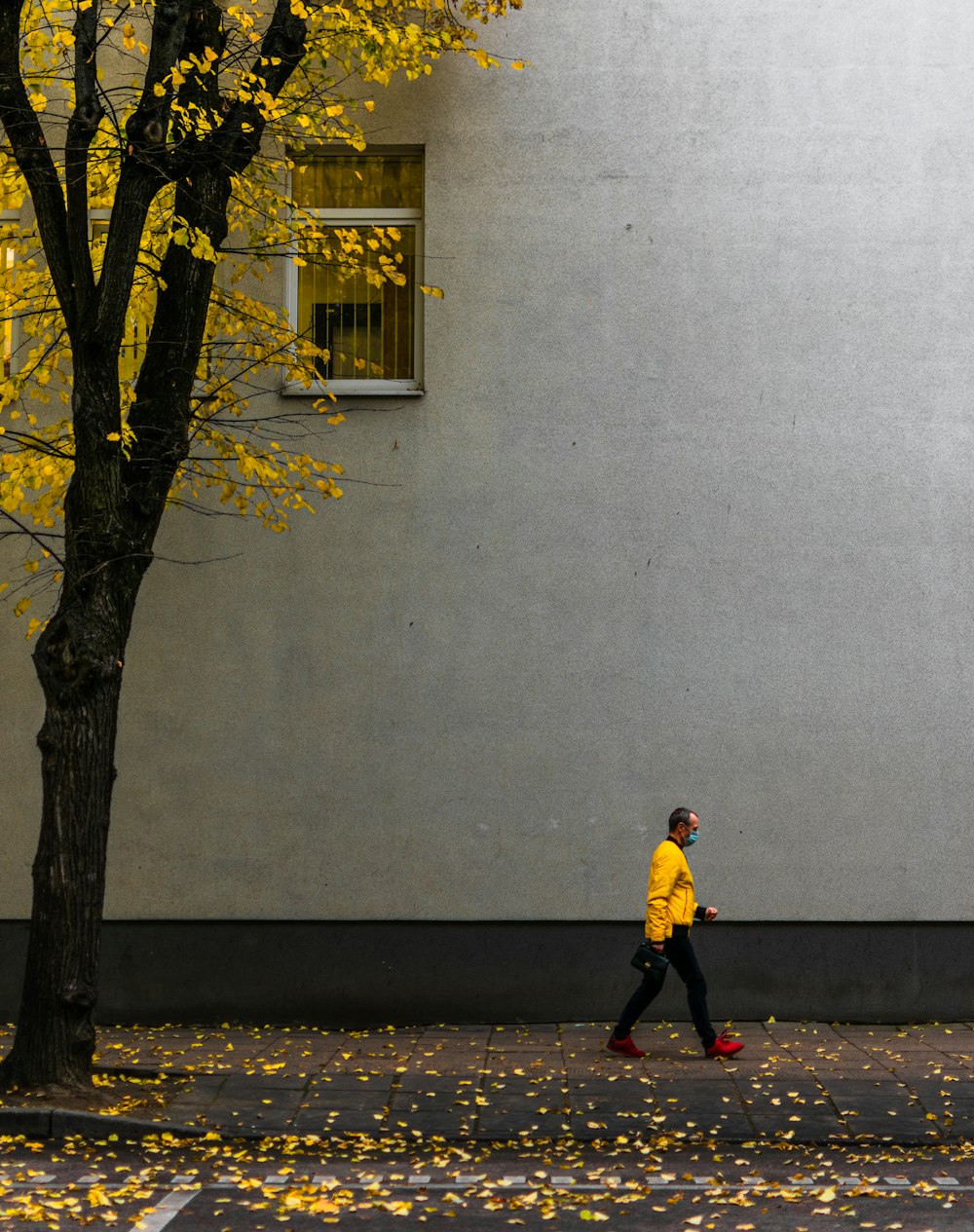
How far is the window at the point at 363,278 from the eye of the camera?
10805 mm

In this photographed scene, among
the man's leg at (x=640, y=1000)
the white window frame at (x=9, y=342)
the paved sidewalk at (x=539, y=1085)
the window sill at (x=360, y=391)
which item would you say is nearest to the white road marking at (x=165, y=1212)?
the paved sidewalk at (x=539, y=1085)

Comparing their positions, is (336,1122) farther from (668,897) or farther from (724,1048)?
(724,1048)

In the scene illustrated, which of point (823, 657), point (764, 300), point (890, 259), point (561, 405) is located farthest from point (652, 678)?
point (890, 259)

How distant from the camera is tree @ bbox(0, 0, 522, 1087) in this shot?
7.82 metres

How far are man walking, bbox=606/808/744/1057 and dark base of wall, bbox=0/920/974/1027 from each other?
46.5 inches

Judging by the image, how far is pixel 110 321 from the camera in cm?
799

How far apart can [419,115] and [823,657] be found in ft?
16.8

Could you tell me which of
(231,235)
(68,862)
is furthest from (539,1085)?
(231,235)

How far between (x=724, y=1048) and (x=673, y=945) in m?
0.72

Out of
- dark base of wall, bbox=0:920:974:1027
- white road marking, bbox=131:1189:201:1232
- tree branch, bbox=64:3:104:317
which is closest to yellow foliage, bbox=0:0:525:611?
tree branch, bbox=64:3:104:317

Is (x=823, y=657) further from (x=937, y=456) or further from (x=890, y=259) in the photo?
(x=890, y=259)

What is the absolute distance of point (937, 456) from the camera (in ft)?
34.2

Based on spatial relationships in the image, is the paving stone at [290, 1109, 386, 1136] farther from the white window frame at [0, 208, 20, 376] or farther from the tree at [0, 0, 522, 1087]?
the white window frame at [0, 208, 20, 376]

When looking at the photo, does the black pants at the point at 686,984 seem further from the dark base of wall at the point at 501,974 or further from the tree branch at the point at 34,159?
the tree branch at the point at 34,159
